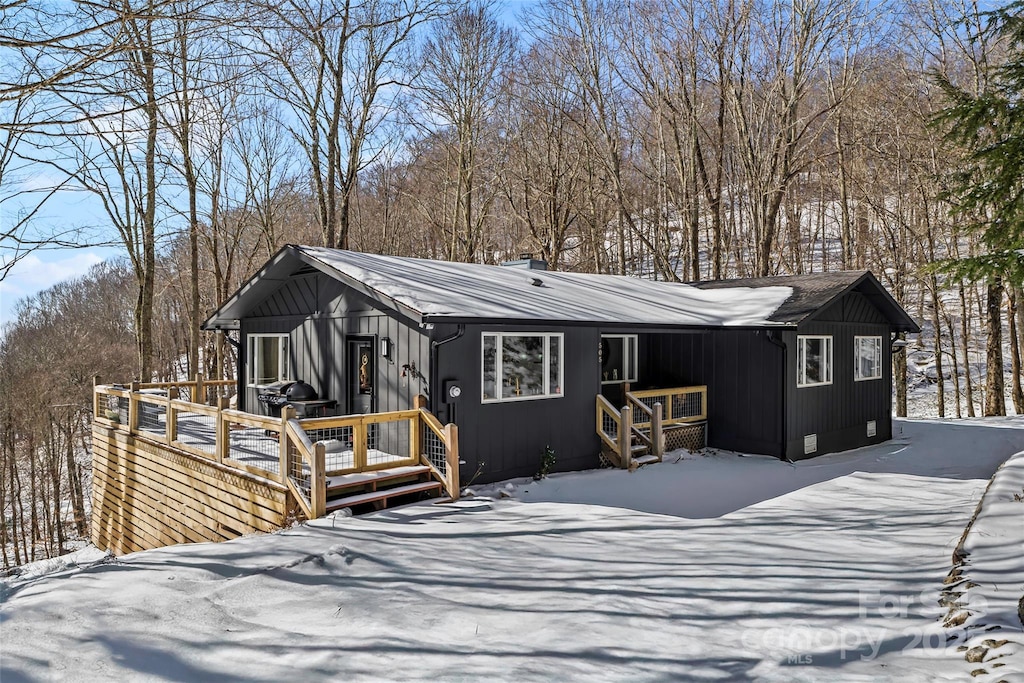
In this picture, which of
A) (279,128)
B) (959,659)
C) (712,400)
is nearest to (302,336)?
(712,400)

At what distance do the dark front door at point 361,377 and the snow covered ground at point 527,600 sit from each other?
2.68 metres

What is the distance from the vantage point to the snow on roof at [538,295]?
8734 millimetres

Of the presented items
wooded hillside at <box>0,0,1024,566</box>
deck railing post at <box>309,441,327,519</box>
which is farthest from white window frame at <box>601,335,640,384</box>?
wooded hillside at <box>0,0,1024,566</box>

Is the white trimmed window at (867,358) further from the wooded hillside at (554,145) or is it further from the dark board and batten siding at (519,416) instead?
the dark board and batten siding at (519,416)

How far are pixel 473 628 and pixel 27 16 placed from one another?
17.7ft

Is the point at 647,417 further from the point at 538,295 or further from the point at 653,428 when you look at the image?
the point at 538,295

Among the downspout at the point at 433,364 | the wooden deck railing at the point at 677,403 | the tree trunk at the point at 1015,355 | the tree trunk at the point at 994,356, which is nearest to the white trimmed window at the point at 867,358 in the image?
the wooden deck railing at the point at 677,403

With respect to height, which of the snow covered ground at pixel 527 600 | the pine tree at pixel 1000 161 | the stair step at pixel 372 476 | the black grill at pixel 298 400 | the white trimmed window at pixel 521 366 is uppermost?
the pine tree at pixel 1000 161

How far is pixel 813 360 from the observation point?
12109 mm

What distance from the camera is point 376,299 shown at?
887cm

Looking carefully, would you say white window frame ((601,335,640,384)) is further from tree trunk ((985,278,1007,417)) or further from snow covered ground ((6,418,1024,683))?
tree trunk ((985,278,1007,417))

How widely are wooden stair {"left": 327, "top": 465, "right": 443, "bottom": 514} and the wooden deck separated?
0.01m

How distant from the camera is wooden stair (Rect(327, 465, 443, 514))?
7.24m

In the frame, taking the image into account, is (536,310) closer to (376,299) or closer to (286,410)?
(376,299)
